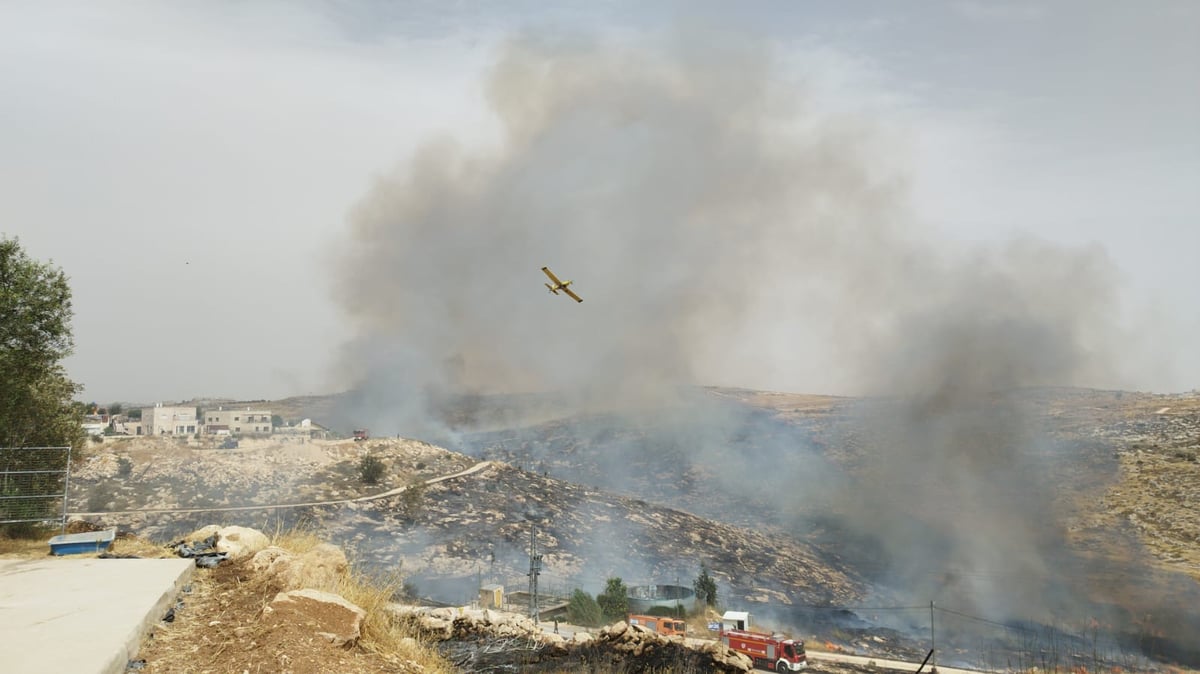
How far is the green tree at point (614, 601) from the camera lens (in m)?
49.0

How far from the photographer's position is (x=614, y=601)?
5000 cm

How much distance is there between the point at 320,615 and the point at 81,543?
32.8 ft

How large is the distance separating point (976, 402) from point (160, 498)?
3209 inches

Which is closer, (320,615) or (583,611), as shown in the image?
(320,615)

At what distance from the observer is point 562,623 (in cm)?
4775

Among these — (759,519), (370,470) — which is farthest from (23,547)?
(759,519)

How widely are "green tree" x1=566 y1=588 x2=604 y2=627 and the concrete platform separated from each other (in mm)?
36424

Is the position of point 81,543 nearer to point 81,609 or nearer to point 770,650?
point 81,609

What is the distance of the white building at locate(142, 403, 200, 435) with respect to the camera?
97.8 m

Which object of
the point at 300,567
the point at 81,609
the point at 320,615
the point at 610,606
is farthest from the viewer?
the point at 610,606

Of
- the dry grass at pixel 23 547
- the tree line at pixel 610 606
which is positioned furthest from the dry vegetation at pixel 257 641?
the tree line at pixel 610 606

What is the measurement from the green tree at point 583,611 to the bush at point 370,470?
25922 mm

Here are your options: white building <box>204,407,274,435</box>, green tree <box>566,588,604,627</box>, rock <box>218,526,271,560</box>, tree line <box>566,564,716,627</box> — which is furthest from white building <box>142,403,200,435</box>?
rock <box>218,526,271,560</box>

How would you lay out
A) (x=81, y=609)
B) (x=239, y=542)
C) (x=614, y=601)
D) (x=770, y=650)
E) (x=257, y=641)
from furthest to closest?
(x=614, y=601), (x=770, y=650), (x=239, y=542), (x=81, y=609), (x=257, y=641)
